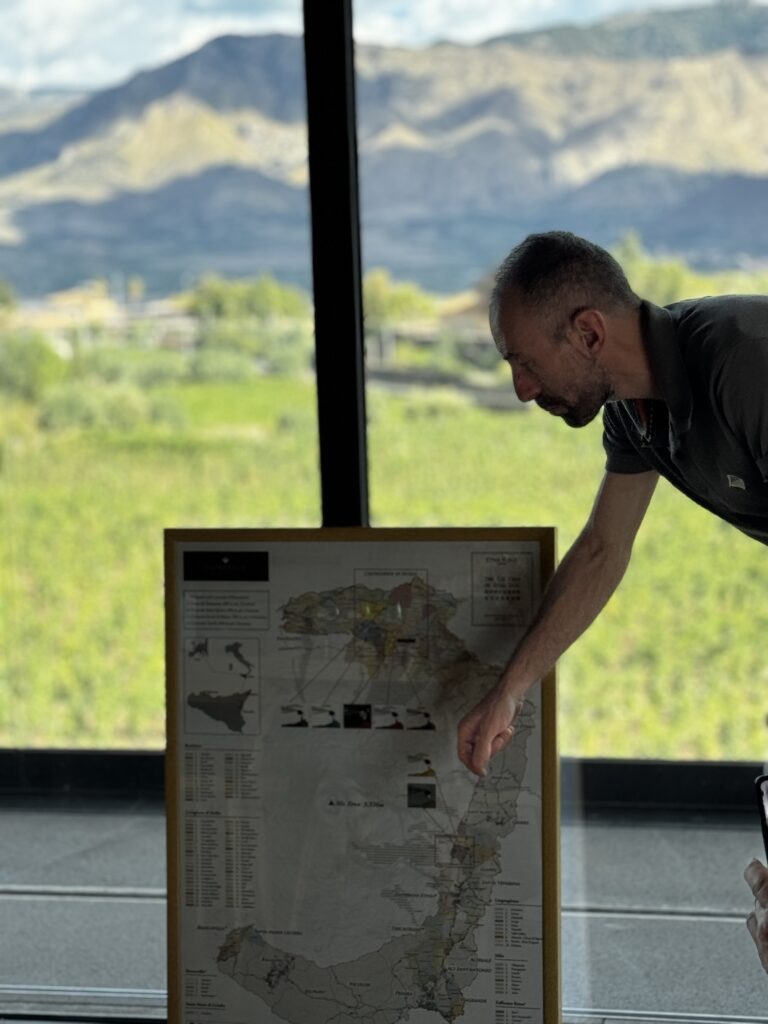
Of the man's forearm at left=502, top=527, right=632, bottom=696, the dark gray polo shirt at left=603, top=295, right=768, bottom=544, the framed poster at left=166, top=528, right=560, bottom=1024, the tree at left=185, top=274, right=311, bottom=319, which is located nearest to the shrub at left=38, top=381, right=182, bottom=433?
the tree at left=185, top=274, right=311, bottom=319

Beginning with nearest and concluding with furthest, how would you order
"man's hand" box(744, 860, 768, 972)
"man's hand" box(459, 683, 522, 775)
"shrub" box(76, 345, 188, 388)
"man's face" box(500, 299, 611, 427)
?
"man's hand" box(744, 860, 768, 972) < "man's face" box(500, 299, 611, 427) < "man's hand" box(459, 683, 522, 775) < "shrub" box(76, 345, 188, 388)

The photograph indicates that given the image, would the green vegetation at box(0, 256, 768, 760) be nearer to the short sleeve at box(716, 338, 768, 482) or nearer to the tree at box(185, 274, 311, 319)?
the tree at box(185, 274, 311, 319)

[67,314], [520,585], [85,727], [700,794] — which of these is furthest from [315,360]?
[700,794]

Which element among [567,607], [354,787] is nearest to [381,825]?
[354,787]

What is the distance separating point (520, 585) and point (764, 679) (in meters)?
0.82

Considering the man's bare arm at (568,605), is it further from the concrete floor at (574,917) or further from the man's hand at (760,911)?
the concrete floor at (574,917)

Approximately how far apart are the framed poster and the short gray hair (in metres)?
0.44

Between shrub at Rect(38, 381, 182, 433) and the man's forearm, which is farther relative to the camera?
shrub at Rect(38, 381, 182, 433)

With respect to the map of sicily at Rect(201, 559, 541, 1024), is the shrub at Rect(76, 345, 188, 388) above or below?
above

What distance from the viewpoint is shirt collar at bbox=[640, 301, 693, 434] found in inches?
78.7

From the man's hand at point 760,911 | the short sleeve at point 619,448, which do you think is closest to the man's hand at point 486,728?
the short sleeve at point 619,448

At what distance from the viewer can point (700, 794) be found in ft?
9.50

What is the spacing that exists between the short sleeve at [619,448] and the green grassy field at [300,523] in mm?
588

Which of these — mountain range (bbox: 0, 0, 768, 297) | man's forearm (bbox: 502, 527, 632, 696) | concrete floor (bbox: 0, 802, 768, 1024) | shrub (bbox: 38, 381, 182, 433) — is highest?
mountain range (bbox: 0, 0, 768, 297)
